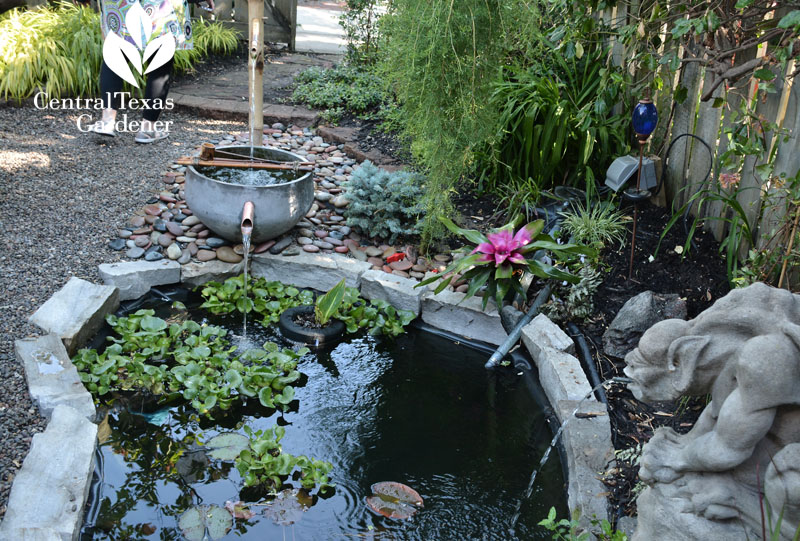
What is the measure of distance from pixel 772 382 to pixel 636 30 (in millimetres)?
2530

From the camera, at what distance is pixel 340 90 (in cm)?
665

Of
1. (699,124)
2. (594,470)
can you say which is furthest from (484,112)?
(594,470)

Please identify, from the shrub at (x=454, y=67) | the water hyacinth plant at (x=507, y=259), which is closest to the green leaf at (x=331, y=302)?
the water hyacinth plant at (x=507, y=259)

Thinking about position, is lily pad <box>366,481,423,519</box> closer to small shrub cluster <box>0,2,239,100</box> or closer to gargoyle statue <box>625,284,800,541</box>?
gargoyle statue <box>625,284,800,541</box>

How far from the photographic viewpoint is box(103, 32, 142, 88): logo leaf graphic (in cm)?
543

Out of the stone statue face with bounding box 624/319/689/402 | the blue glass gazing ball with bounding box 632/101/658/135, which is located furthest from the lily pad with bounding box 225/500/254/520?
the blue glass gazing ball with bounding box 632/101/658/135

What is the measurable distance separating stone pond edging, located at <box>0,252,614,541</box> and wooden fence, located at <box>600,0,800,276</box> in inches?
41.8

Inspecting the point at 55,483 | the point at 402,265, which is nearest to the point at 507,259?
the point at 402,265

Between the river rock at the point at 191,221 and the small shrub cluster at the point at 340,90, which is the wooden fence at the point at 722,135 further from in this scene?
the river rock at the point at 191,221

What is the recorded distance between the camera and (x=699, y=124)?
384 cm

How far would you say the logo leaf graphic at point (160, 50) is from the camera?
5.43 meters

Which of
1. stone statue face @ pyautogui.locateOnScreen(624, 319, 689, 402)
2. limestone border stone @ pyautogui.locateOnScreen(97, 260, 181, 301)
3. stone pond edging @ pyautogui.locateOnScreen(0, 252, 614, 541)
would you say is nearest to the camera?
stone statue face @ pyautogui.locateOnScreen(624, 319, 689, 402)

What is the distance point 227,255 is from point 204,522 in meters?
1.98

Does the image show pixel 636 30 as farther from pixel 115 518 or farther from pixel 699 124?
pixel 115 518
